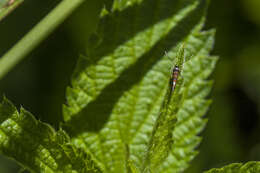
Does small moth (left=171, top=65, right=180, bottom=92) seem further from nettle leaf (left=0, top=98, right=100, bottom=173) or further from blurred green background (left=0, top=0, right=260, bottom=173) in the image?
blurred green background (left=0, top=0, right=260, bottom=173)

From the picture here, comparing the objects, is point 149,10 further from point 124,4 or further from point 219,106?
point 219,106

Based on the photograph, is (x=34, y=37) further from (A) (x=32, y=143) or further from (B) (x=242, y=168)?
(B) (x=242, y=168)

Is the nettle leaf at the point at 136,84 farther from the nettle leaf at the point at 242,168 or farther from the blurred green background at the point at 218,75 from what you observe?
the blurred green background at the point at 218,75

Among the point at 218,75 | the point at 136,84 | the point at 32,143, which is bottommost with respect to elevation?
the point at 218,75

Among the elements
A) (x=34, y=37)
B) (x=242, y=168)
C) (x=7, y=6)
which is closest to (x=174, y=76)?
(x=242, y=168)

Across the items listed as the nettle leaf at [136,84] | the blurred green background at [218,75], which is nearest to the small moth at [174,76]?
the nettle leaf at [136,84]

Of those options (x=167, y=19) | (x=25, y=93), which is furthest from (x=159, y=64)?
(x=25, y=93)

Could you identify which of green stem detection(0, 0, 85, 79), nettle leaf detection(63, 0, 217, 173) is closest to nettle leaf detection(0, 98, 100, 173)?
nettle leaf detection(63, 0, 217, 173)
